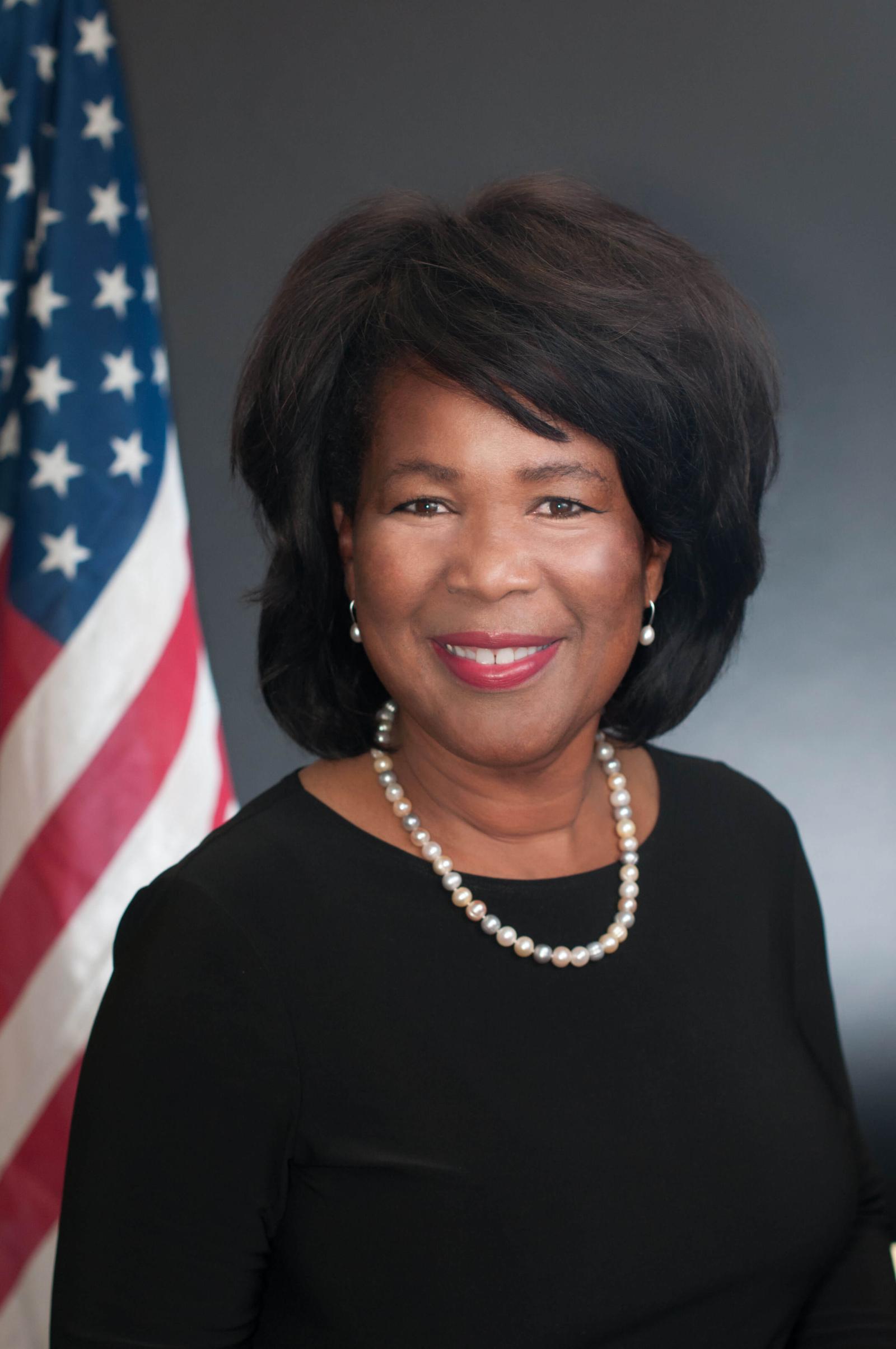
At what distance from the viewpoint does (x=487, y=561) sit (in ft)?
3.46

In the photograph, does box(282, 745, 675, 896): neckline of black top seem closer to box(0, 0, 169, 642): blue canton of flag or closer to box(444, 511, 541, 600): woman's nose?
box(444, 511, 541, 600): woman's nose

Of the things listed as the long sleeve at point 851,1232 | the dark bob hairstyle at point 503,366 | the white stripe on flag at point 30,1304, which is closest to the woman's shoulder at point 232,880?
the dark bob hairstyle at point 503,366

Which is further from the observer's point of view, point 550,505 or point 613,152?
point 613,152

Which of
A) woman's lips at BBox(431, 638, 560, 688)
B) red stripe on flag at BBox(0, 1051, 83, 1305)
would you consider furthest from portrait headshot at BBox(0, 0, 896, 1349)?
red stripe on flag at BBox(0, 1051, 83, 1305)

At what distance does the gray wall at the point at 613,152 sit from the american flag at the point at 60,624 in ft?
0.71

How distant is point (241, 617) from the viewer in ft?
8.15

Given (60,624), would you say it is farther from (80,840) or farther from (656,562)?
(656,562)

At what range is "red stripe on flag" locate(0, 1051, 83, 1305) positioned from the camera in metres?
2.09

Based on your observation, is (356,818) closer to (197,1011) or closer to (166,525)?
(197,1011)

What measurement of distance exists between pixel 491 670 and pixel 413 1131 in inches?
15.6

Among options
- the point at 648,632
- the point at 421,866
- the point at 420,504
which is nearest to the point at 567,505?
the point at 420,504

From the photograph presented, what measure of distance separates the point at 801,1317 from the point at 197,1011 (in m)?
0.75

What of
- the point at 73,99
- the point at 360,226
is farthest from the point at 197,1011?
the point at 73,99

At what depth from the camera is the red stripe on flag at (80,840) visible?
209cm
